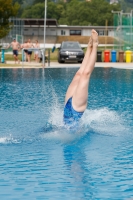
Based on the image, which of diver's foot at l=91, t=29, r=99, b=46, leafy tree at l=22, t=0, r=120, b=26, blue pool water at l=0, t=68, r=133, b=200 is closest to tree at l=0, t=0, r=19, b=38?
blue pool water at l=0, t=68, r=133, b=200

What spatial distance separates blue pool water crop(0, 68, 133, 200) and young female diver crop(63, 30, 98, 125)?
385 mm

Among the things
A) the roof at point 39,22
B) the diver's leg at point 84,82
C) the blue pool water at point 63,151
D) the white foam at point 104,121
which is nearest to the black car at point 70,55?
the blue pool water at point 63,151

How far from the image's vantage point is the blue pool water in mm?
7281

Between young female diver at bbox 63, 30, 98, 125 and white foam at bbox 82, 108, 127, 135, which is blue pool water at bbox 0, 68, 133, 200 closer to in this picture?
white foam at bbox 82, 108, 127, 135

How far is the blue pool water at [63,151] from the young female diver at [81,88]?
385mm

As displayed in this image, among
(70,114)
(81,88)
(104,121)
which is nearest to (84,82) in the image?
(81,88)

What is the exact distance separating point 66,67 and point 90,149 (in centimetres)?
2192

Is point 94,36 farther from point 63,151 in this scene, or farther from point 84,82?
point 63,151

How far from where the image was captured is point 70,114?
10531 mm

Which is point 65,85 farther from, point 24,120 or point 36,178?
point 36,178

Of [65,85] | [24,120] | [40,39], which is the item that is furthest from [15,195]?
[40,39]

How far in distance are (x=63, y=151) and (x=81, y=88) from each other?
4.32 ft

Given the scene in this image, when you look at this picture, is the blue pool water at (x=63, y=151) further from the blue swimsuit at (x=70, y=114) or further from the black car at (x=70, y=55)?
the black car at (x=70, y=55)

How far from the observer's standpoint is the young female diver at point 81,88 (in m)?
10.1
